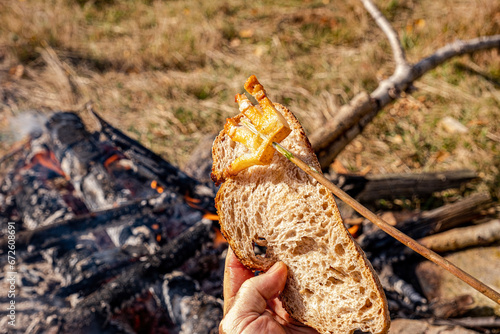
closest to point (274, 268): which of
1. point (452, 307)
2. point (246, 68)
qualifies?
point (452, 307)

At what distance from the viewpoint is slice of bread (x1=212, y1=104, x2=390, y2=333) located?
1854 millimetres

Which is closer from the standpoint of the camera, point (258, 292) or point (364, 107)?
point (258, 292)

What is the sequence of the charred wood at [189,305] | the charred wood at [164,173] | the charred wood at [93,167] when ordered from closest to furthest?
the charred wood at [189,305] < the charred wood at [164,173] < the charred wood at [93,167]

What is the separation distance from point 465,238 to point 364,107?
1.55 m

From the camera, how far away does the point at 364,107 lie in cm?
346

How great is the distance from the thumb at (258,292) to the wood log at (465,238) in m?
1.84

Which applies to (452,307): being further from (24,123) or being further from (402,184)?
(24,123)

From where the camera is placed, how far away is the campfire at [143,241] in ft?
8.68

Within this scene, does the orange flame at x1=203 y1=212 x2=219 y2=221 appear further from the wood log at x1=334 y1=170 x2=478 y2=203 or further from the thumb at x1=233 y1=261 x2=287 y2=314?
the wood log at x1=334 y1=170 x2=478 y2=203

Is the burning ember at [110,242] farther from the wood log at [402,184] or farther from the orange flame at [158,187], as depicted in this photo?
the wood log at [402,184]

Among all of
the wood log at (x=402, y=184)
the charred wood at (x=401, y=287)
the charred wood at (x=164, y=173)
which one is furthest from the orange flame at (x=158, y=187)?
the charred wood at (x=401, y=287)

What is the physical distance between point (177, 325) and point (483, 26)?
6.05 meters

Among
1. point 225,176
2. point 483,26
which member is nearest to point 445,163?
point 483,26

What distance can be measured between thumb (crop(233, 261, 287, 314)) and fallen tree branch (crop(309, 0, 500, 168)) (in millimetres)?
1544
